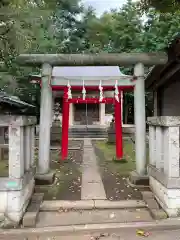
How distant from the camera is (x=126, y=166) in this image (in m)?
9.86

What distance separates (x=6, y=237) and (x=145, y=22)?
996 inches

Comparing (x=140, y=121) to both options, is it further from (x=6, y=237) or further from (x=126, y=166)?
(x=6, y=237)

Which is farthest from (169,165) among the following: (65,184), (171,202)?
(65,184)

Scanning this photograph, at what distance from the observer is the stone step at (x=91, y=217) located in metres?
5.12

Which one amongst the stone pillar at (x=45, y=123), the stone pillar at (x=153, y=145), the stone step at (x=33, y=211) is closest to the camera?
the stone step at (x=33, y=211)

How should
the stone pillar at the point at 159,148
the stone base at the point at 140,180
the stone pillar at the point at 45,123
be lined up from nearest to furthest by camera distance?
1. the stone pillar at the point at 159,148
2. the stone base at the point at 140,180
3. the stone pillar at the point at 45,123

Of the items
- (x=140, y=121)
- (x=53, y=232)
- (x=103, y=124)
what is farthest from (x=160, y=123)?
(x=103, y=124)

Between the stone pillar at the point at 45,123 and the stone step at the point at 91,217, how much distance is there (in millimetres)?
2219

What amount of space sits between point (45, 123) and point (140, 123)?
8.67 ft

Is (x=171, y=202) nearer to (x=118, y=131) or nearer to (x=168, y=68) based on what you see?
(x=118, y=131)

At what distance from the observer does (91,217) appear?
17.5 ft

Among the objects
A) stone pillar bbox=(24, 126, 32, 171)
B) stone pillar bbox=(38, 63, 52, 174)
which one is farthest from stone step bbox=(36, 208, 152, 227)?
stone pillar bbox=(38, 63, 52, 174)

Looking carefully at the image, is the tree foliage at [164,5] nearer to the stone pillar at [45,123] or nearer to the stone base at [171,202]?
the stone pillar at [45,123]

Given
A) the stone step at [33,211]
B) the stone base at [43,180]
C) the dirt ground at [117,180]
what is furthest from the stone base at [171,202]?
the stone base at [43,180]
